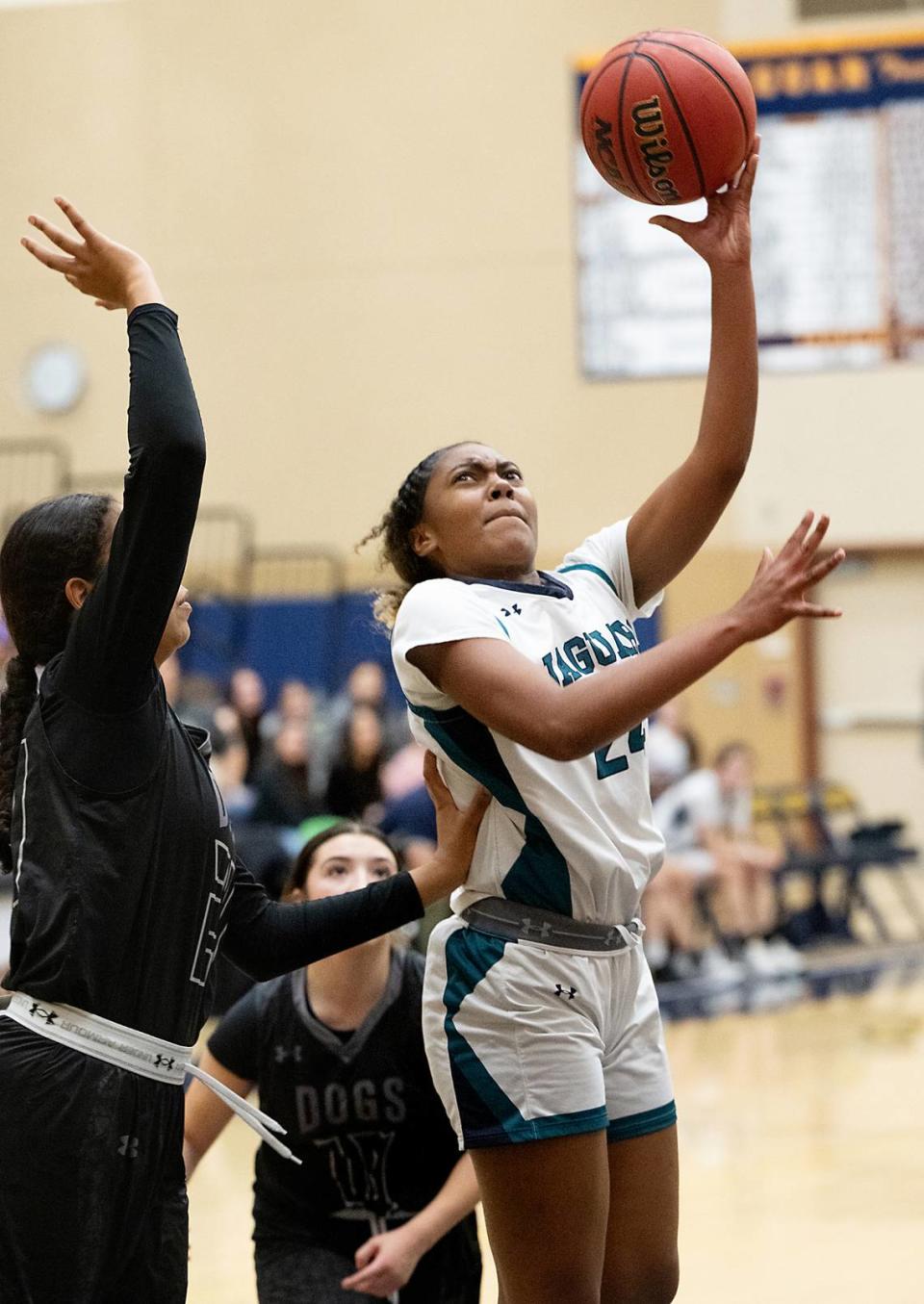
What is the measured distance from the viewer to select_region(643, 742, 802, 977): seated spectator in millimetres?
8844

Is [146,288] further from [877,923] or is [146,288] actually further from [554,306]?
[554,306]

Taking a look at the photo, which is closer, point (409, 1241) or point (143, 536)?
point (143, 536)

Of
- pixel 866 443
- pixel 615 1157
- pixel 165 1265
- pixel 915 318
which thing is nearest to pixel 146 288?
pixel 165 1265

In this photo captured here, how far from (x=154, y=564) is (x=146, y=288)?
37 cm

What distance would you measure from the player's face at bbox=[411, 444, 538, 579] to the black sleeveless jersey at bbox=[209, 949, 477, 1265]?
958 millimetres

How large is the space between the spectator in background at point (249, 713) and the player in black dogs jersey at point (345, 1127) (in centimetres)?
579

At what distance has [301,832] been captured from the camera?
7805 millimetres

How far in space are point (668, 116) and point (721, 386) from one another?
43cm

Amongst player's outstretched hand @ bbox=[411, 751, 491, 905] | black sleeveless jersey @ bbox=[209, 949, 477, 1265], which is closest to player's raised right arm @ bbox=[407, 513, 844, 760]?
player's outstretched hand @ bbox=[411, 751, 491, 905]

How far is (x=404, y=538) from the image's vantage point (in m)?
2.56

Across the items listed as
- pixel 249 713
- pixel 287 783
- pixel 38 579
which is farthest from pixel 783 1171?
pixel 249 713

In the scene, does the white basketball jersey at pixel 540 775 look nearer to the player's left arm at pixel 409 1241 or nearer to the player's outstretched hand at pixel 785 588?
the player's outstretched hand at pixel 785 588

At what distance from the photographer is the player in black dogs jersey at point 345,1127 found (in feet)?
9.66

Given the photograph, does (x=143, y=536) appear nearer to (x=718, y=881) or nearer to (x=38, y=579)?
(x=38, y=579)
